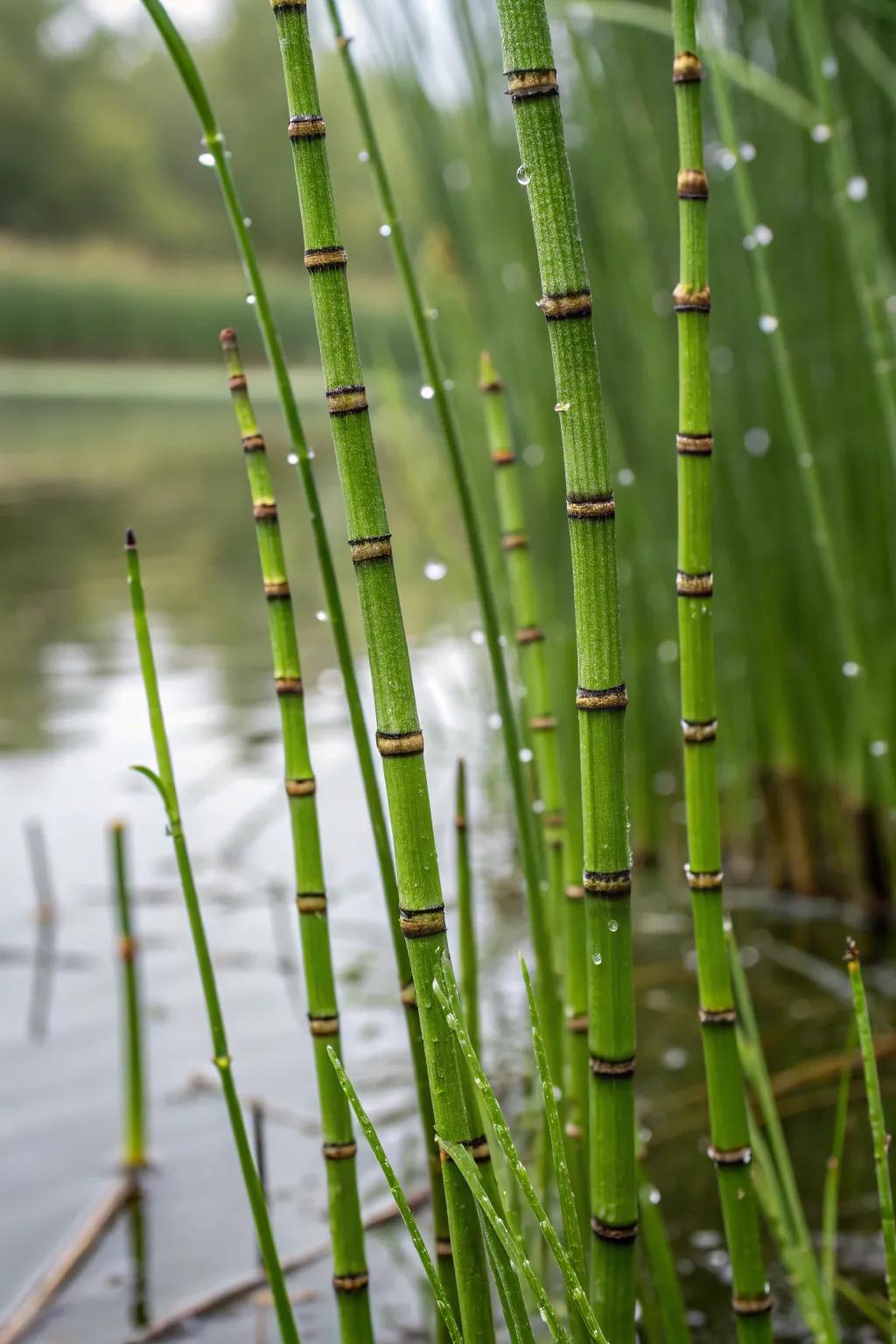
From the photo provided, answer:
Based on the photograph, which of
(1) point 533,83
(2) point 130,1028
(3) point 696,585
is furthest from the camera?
(2) point 130,1028

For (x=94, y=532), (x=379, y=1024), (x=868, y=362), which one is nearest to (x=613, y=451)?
(x=868, y=362)

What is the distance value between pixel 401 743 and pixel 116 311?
1213 cm

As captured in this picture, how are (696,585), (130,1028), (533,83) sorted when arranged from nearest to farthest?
(533,83) < (696,585) < (130,1028)

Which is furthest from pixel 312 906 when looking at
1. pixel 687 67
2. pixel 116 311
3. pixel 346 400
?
pixel 116 311

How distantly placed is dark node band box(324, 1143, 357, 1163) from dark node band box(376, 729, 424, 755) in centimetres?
21

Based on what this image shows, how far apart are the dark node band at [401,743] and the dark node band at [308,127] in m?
0.18

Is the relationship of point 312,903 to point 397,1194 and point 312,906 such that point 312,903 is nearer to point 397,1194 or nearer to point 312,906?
point 312,906

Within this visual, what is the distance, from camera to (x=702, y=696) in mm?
472

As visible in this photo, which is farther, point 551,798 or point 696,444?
point 551,798

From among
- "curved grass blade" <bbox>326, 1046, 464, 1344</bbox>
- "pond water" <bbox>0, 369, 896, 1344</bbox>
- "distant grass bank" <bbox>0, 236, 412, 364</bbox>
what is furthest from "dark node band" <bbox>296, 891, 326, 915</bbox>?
"distant grass bank" <bbox>0, 236, 412, 364</bbox>

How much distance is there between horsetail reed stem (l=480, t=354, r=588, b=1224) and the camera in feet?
2.02

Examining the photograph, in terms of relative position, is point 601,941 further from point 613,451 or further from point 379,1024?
point 379,1024

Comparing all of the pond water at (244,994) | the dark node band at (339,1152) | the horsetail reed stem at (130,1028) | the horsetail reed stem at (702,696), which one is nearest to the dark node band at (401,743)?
the horsetail reed stem at (702,696)

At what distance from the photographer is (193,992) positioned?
1420 mm
